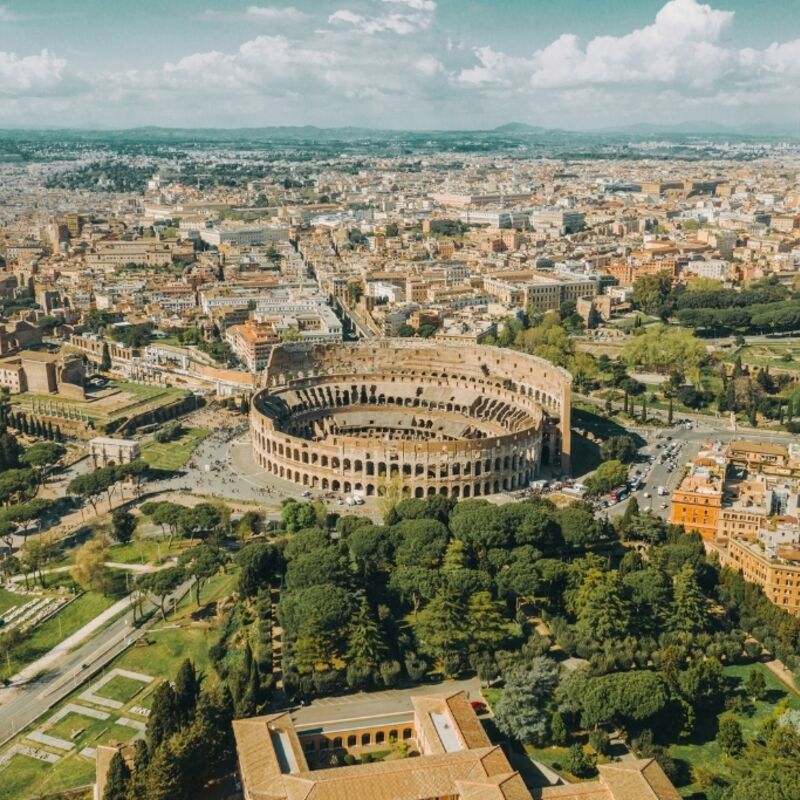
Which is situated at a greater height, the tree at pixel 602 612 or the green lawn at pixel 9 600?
the tree at pixel 602 612

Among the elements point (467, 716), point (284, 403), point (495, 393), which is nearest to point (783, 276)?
point (495, 393)

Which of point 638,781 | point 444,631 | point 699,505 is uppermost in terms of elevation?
point 699,505

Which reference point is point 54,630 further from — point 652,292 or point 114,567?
point 652,292

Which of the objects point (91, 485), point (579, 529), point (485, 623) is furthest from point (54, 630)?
point (579, 529)

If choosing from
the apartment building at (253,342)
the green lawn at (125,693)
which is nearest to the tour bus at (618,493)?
the green lawn at (125,693)

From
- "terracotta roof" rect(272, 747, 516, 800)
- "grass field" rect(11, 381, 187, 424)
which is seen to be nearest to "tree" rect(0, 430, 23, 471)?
"grass field" rect(11, 381, 187, 424)

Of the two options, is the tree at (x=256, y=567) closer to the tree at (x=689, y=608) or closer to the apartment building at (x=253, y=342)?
the tree at (x=689, y=608)

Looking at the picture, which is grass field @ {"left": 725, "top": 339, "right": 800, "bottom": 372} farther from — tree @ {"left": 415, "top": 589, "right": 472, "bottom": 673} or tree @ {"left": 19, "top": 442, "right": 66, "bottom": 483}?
tree @ {"left": 19, "top": 442, "right": 66, "bottom": 483}
